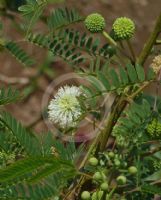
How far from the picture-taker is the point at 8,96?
1391mm

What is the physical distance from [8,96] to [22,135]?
14 cm

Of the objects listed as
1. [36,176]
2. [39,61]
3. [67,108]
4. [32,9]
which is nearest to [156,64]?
[67,108]

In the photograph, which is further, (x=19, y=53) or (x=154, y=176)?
(x=19, y=53)

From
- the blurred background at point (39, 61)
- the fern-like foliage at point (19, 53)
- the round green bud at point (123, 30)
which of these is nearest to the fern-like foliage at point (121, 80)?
the round green bud at point (123, 30)

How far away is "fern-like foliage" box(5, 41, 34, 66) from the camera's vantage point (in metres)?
1.73

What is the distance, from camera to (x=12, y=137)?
4.35ft

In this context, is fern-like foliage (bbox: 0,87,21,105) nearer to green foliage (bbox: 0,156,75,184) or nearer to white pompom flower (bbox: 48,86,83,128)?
white pompom flower (bbox: 48,86,83,128)

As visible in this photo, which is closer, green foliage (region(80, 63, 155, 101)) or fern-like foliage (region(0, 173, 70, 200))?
fern-like foliage (region(0, 173, 70, 200))

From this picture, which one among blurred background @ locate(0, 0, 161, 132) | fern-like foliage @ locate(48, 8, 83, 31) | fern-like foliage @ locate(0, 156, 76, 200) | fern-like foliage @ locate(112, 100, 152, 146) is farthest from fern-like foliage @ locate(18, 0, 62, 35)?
blurred background @ locate(0, 0, 161, 132)

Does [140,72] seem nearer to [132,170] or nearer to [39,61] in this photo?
[132,170]

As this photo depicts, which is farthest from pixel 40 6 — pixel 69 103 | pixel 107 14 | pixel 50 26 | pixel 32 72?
pixel 107 14

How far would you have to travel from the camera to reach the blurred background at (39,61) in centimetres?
412

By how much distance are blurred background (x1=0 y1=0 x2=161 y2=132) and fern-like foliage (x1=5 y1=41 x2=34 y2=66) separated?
2.05 meters

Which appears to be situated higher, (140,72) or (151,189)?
(140,72)
